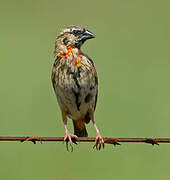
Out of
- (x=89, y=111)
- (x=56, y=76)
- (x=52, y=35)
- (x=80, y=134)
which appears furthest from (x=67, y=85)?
(x=52, y=35)

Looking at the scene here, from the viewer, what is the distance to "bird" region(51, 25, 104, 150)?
5184 mm

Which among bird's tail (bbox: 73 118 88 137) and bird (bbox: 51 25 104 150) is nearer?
bird (bbox: 51 25 104 150)

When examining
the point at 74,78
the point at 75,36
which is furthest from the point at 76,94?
the point at 75,36

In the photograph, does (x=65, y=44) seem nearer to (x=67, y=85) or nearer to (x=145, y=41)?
(x=67, y=85)

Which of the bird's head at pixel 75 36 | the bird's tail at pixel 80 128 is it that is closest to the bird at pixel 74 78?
the bird's head at pixel 75 36

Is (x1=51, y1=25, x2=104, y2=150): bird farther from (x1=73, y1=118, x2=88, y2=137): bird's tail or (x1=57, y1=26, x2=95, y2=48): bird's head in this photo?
(x1=73, y1=118, x2=88, y2=137): bird's tail

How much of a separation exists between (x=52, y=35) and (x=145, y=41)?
6.31 feet

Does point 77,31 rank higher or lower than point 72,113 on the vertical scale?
→ higher

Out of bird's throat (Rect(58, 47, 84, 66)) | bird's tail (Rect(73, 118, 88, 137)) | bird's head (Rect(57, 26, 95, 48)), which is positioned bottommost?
bird's tail (Rect(73, 118, 88, 137))

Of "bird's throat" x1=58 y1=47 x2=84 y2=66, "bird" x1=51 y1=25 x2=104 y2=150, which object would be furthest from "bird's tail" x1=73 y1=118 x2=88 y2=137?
"bird's throat" x1=58 y1=47 x2=84 y2=66

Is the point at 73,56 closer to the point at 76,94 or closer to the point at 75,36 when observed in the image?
the point at 75,36

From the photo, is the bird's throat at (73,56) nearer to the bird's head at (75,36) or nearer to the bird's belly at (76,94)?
the bird's head at (75,36)

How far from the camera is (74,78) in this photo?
516cm

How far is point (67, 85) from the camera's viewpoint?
5.17m
